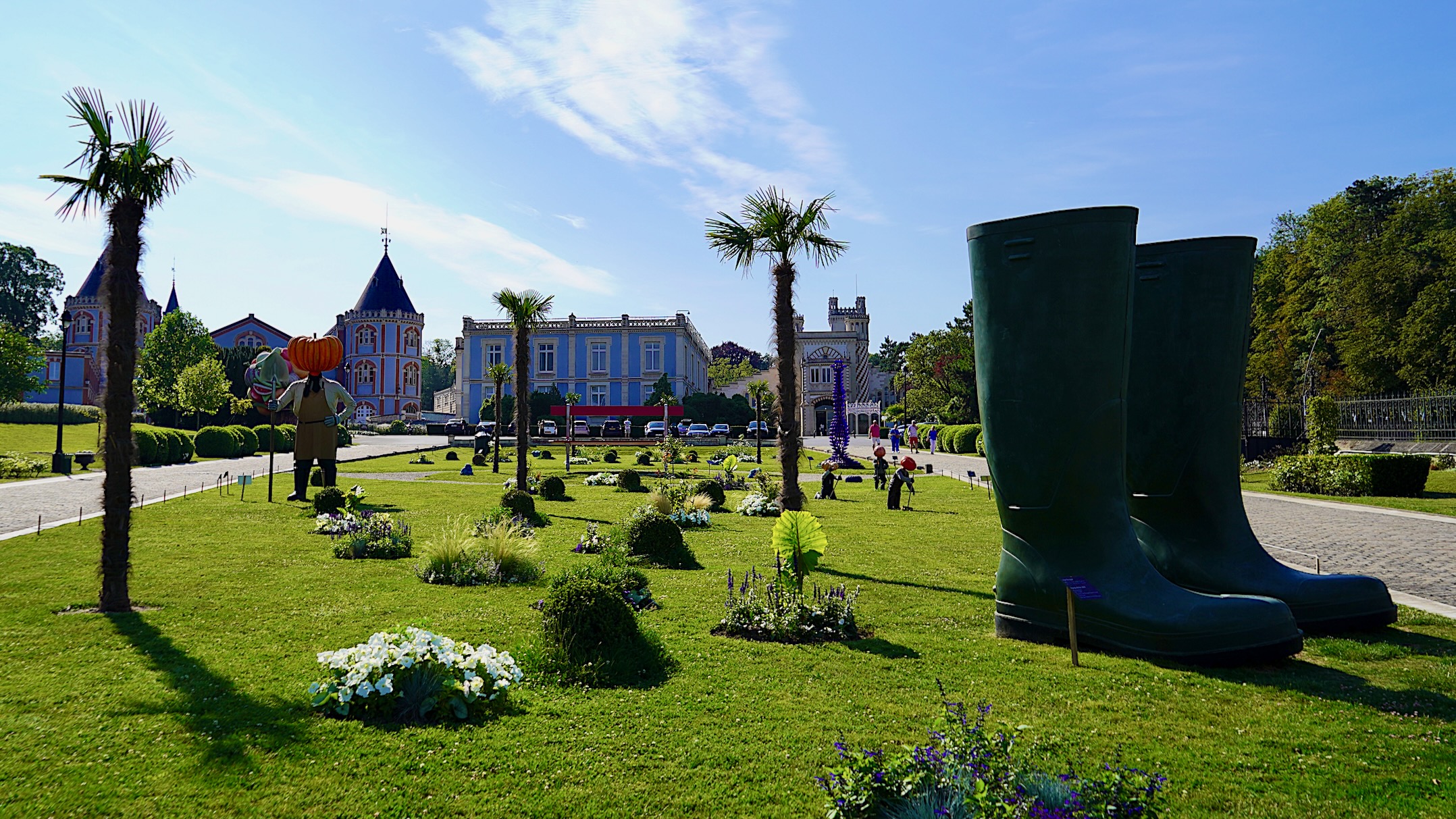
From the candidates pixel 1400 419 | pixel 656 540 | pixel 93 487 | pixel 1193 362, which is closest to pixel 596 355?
pixel 93 487

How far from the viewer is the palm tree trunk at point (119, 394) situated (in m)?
7.16

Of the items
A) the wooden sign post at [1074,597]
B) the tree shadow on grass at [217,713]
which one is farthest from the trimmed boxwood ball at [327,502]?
the wooden sign post at [1074,597]

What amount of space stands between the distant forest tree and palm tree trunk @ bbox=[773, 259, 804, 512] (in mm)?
23783

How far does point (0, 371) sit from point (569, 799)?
165 feet

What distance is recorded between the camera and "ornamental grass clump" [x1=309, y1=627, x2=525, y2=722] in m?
4.71

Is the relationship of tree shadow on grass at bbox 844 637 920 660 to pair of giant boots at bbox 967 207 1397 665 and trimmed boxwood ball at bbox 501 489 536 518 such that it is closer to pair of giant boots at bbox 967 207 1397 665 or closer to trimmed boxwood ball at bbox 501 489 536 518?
pair of giant boots at bbox 967 207 1397 665

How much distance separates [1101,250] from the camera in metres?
6.13

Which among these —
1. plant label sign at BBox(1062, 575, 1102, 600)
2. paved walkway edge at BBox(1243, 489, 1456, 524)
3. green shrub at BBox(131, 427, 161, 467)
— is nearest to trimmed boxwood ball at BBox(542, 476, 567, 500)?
plant label sign at BBox(1062, 575, 1102, 600)

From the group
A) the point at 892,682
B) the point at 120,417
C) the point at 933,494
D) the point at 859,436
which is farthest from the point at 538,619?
the point at 859,436

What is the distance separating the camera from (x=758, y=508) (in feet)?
54.6

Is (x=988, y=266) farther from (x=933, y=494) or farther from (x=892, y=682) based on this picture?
(x=933, y=494)

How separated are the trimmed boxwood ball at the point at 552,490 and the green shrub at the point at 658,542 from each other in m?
8.99

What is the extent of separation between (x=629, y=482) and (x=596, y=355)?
55.6 m

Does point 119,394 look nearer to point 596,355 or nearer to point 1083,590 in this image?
point 1083,590
